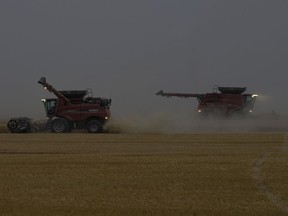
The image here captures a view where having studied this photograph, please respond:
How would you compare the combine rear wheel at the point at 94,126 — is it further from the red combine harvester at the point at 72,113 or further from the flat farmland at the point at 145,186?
the flat farmland at the point at 145,186

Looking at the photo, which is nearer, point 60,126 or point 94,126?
point 60,126

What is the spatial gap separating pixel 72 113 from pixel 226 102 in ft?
47.2

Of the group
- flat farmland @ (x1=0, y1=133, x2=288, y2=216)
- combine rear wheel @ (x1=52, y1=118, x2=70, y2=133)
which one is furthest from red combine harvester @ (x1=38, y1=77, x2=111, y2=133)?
flat farmland @ (x1=0, y1=133, x2=288, y2=216)

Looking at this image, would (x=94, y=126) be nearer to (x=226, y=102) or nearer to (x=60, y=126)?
(x=60, y=126)

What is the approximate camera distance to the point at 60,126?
138 feet

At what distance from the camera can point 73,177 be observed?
A: 14.8 m

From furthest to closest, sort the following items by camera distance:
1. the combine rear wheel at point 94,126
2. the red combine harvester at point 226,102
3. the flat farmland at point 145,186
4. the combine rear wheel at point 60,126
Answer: the red combine harvester at point 226,102, the combine rear wheel at point 94,126, the combine rear wheel at point 60,126, the flat farmland at point 145,186

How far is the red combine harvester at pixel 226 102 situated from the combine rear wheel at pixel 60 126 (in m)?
13.5

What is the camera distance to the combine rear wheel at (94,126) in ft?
138

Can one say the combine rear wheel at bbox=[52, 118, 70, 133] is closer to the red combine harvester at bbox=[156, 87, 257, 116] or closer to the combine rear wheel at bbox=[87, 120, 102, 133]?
the combine rear wheel at bbox=[87, 120, 102, 133]

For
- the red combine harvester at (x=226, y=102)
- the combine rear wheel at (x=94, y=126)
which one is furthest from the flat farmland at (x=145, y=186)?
the red combine harvester at (x=226, y=102)

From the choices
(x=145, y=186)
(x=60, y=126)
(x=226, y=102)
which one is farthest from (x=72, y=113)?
(x=145, y=186)

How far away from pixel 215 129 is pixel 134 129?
7.12 m

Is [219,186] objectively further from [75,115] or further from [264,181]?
[75,115]
